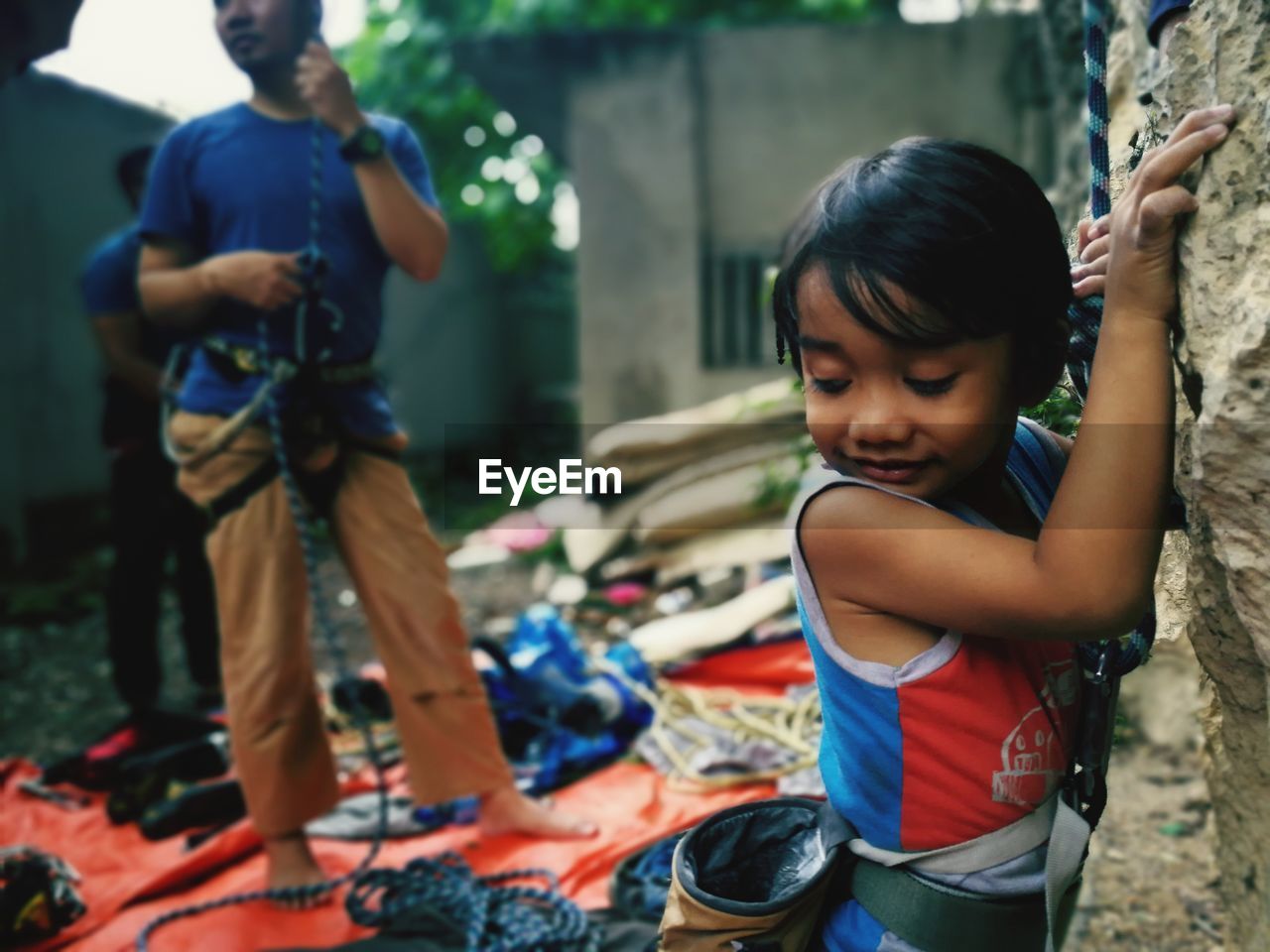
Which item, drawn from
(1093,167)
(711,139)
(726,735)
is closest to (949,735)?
(1093,167)

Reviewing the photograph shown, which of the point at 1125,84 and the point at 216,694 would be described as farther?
the point at 216,694

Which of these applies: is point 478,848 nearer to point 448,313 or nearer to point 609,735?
point 609,735

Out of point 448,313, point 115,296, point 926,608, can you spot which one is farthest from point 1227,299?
point 448,313

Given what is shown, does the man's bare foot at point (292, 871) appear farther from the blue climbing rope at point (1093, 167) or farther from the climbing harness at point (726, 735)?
the blue climbing rope at point (1093, 167)

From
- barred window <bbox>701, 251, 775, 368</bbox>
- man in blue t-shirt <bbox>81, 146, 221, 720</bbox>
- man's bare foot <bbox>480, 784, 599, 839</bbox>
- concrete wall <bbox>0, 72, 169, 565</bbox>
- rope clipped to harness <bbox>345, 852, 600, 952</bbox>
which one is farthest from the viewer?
barred window <bbox>701, 251, 775, 368</bbox>

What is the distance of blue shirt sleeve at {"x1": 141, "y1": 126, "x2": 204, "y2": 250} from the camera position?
93.0 inches

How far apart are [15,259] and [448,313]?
6.34 m

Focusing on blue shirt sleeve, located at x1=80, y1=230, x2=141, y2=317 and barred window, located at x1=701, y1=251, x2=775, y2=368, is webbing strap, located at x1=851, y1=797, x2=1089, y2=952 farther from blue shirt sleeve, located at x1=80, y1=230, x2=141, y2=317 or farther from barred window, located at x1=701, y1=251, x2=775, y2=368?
barred window, located at x1=701, y1=251, x2=775, y2=368

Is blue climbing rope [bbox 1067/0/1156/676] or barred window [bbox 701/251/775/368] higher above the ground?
blue climbing rope [bbox 1067/0/1156/676]

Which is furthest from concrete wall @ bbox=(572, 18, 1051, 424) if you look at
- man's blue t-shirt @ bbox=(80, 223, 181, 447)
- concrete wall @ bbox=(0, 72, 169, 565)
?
man's blue t-shirt @ bbox=(80, 223, 181, 447)

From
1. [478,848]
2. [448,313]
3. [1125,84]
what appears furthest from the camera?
[448,313]

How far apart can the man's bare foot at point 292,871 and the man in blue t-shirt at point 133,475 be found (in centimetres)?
141

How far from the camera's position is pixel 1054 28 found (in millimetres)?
3490

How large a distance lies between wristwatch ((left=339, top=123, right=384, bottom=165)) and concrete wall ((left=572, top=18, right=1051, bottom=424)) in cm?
515
